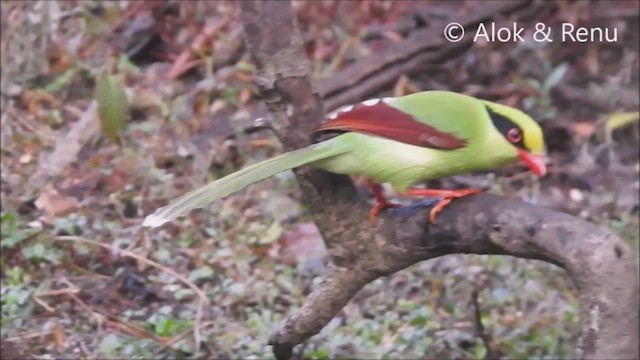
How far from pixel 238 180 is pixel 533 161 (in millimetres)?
769

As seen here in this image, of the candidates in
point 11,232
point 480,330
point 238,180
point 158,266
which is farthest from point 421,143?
point 11,232

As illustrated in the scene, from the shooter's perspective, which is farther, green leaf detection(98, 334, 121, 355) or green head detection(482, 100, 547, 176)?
green leaf detection(98, 334, 121, 355)

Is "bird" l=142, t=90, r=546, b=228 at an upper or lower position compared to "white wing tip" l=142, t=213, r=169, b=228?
upper

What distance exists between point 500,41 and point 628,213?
5.27 ft

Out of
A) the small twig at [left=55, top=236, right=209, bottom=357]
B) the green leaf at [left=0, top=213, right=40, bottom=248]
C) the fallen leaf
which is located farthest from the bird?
the green leaf at [left=0, top=213, right=40, bottom=248]

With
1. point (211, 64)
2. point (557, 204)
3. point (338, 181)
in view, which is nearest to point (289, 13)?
point (338, 181)

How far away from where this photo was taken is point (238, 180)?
243 cm

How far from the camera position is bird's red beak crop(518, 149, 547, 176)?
2.62m

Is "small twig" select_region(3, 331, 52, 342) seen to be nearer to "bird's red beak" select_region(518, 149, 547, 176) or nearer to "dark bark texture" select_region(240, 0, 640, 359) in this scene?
"dark bark texture" select_region(240, 0, 640, 359)

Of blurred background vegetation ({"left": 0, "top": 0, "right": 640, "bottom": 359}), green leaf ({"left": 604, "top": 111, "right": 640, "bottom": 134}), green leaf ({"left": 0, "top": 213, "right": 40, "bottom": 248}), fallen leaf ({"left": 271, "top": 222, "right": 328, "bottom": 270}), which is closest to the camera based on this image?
blurred background vegetation ({"left": 0, "top": 0, "right": 640, "bottom": 359})

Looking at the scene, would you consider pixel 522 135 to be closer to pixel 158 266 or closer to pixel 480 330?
pixel 480 330

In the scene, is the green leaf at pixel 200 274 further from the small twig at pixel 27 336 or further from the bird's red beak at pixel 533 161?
the bird's red beak at pixel 533 161

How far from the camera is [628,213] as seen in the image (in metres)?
4.83

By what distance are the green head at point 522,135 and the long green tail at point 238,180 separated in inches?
16.1
